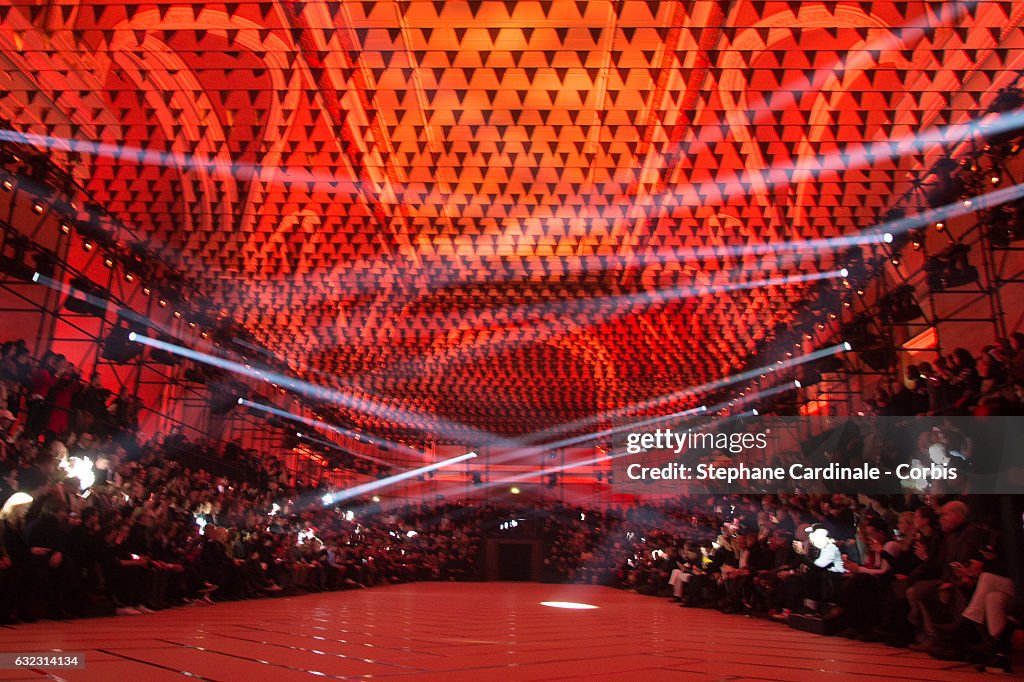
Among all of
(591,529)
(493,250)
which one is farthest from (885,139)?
(591,529)

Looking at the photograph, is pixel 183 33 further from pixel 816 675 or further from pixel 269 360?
pixel 269 360

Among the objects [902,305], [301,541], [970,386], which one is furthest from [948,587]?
[301,541]

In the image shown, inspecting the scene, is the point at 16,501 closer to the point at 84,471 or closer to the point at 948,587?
the point at 84,471

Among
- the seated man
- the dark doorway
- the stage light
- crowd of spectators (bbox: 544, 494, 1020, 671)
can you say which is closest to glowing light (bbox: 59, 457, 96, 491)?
the stage light

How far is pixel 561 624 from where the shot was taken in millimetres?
6551

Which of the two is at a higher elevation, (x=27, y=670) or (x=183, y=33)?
(x=183, y=33)

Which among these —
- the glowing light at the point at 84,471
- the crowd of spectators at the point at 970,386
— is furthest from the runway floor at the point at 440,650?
the glowing light at the point at 84,471

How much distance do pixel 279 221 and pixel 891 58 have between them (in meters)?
7.46

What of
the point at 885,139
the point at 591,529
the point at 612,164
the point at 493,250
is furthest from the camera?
the point at 591,529

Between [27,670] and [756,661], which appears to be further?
[756,661]

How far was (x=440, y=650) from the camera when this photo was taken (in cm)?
408

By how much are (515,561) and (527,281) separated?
14.5 metres

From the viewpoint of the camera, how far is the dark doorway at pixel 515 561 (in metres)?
23.4

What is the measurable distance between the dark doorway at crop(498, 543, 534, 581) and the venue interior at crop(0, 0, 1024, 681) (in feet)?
28.4
